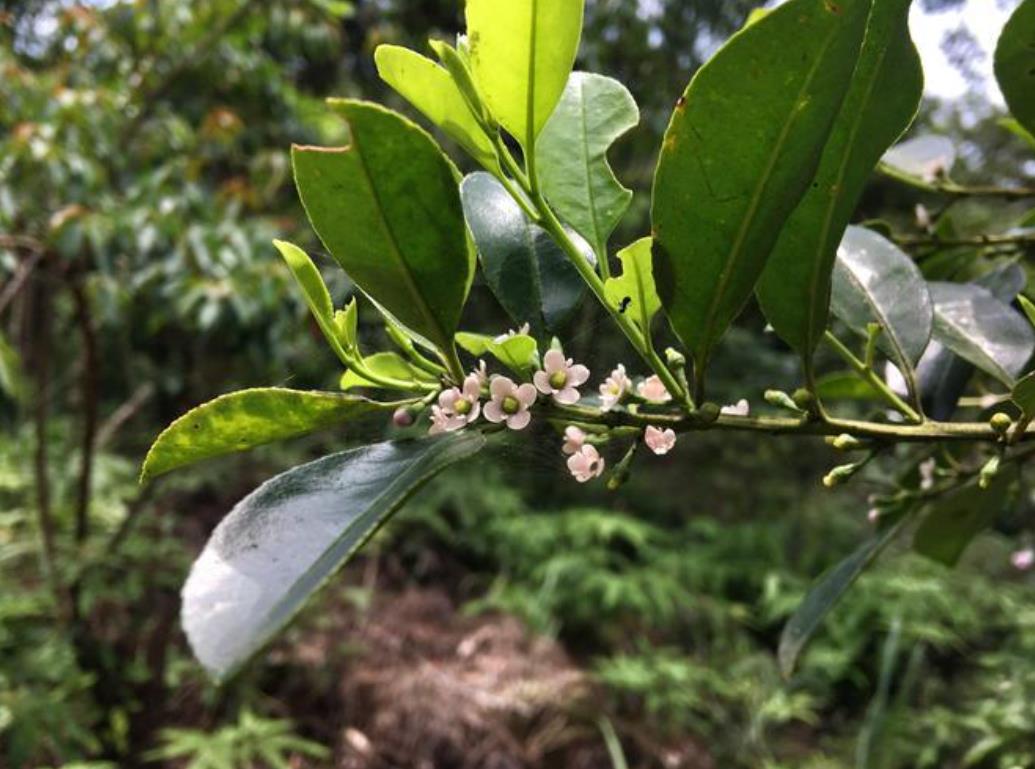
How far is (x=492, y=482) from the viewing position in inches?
118

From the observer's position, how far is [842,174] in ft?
1.04

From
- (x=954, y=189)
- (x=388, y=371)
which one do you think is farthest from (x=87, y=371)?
(x=954, y=189)

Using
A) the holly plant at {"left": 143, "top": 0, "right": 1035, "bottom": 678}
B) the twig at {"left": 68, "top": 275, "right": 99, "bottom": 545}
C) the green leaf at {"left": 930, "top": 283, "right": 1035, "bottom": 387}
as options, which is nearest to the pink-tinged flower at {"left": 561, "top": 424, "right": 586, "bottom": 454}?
the holly plant at {"left": 143, "top": 0, "right": 1035, "bottom": 678}

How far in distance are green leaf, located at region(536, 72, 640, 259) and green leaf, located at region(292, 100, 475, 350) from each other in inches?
1.9

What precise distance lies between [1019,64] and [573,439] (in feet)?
1.02

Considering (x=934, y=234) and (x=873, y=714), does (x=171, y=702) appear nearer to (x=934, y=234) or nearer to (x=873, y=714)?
(x=873, y=714)

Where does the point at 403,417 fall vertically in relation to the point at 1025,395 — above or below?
above

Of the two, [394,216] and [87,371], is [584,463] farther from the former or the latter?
[87,371]

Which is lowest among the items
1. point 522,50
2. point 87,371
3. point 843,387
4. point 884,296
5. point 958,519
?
point 958,519

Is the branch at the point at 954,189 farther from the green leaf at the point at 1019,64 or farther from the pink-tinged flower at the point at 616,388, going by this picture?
the pink-tinged flower at the point at 616,388

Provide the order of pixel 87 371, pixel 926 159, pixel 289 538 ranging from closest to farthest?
pixel 289 538 → pixel 926 159 → pixel 87 371

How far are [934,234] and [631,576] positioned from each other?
2038mm

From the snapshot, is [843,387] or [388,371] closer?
[388,371]

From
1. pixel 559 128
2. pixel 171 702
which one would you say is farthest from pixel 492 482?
pixel 559 128
